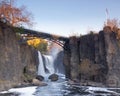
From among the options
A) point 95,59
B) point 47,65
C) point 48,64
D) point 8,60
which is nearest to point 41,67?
point 47,65

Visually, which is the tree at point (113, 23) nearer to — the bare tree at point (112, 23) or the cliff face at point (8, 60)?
the bare tree at point (112, 23)

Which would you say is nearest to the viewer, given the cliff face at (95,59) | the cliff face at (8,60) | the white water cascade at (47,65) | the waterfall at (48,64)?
the cliff face at (8,60)

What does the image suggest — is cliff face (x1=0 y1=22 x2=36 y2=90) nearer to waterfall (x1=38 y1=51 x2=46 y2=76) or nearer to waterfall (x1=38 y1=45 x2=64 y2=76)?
waterfall (x1=38 y1=51 x2=46 y2=76)

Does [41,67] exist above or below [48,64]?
below

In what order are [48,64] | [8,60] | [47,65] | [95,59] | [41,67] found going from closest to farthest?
[8,60], [95,59], [41,67], [47,65], [48,64]

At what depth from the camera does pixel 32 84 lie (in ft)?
189

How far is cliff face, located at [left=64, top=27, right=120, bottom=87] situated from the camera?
5991 centimetres

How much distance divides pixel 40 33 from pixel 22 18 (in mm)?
19176

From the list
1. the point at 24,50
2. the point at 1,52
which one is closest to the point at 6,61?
the point at 1,52

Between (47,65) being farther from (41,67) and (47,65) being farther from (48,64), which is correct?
(41,67)

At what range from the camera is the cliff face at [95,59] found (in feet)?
197

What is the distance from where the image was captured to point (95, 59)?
64.0 m

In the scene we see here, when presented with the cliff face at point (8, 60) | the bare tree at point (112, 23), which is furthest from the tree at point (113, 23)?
Result: the cliff face at point (8, 60)

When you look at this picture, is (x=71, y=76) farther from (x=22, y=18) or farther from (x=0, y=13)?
(x=0, y=13)
